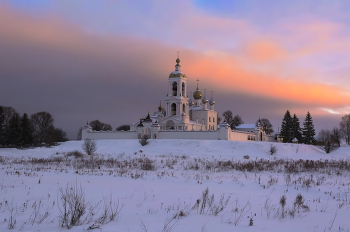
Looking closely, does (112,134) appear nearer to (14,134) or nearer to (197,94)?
(14,134)

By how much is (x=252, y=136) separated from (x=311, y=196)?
183 feet

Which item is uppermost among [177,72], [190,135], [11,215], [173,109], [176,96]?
[177,72]

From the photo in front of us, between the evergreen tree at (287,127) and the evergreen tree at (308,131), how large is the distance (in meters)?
3.17

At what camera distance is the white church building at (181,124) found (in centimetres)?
4934

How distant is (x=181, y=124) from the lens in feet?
195

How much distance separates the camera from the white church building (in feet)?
162

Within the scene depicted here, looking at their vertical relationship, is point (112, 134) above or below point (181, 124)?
below

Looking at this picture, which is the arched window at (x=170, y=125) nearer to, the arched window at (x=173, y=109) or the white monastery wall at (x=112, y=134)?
the arched window at (x=173, y=109)

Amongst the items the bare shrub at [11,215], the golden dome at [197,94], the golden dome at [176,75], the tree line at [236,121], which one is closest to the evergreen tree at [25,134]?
the golden dome at [176,75]

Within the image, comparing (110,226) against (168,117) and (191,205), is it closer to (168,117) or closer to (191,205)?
(191,205)

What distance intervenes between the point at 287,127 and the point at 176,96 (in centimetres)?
2706

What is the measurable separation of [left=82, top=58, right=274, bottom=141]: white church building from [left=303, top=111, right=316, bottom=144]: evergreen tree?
918cm

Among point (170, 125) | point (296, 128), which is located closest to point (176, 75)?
point (170, 125)

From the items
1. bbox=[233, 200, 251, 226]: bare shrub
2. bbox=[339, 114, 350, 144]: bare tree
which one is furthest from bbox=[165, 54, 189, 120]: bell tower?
bbox=[233, 200, 251, 226]: bare shrub
